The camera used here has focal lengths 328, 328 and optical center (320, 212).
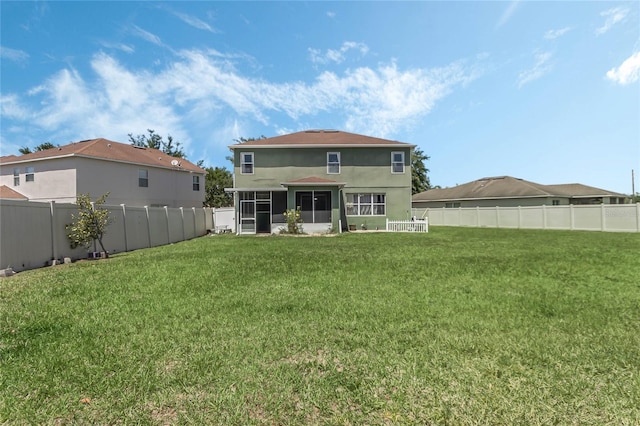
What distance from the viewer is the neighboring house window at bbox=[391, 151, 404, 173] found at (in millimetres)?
22938

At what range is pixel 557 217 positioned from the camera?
23578 mm

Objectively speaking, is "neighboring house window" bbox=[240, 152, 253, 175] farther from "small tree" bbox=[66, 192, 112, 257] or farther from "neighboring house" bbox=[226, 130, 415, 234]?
"small tree" bbox=[66, 192, 112, 257]

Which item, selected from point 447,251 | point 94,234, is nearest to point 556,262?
point 447,251

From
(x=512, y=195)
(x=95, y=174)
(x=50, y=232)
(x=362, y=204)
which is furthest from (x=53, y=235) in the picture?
(x=512, y=195)

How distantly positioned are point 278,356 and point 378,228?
64.3 feet

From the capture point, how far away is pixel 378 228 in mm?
22516

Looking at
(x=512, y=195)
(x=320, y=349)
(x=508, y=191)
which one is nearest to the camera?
(x=320, y=349)

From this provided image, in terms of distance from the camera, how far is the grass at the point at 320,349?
2.56 m

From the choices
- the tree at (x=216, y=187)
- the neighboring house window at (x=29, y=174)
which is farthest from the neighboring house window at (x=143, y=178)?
the tree at (x=216, y=187)

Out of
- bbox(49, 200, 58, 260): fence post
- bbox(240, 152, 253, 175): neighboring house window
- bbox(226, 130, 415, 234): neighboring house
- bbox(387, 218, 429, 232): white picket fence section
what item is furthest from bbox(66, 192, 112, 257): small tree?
bbox(387, 218, 429, 232): white picket fence section

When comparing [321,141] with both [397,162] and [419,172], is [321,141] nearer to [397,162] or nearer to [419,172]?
[397,162]

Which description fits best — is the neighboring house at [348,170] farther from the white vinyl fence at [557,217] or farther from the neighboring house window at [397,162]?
the white vinyl fence at [557,217]

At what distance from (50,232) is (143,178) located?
16.7 meters

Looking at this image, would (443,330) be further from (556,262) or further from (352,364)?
(556,262)
